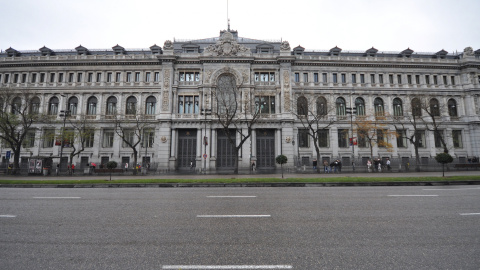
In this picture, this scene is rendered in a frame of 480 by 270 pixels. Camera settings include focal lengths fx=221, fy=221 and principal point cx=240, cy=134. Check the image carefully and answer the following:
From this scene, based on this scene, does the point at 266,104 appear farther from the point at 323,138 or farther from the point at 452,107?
the point at 452,107

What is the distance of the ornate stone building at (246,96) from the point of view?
33.3 meters

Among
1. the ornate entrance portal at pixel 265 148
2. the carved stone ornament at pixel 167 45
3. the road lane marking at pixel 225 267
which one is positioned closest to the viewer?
the road lane marking at pixel 225 267

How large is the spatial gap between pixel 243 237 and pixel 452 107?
160 feet

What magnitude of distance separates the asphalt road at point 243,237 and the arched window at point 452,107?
133ft

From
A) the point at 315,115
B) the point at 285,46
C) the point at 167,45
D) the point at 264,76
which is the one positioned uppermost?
the point at 167,45

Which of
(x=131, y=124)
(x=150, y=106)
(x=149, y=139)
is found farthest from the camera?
(x=150, y=106)

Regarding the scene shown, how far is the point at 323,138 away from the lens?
3512 cm

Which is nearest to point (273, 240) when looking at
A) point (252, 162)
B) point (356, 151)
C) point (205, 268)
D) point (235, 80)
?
point (205, 268)

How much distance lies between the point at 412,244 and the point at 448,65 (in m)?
47.8

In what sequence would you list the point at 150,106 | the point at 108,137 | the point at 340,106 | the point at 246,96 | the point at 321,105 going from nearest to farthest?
the point at 321,105 → the point at 246,96 → the point at 108,137 → the point at 150,106 → the point at 340,106

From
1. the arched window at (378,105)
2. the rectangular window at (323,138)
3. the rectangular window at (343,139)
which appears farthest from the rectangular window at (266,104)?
the arched window at (378,105)

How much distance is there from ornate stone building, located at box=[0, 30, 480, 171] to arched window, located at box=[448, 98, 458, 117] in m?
0.16

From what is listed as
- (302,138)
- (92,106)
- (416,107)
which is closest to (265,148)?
(302,138)

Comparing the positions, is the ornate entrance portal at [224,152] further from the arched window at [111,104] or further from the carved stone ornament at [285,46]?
the arched window at [111,104]
